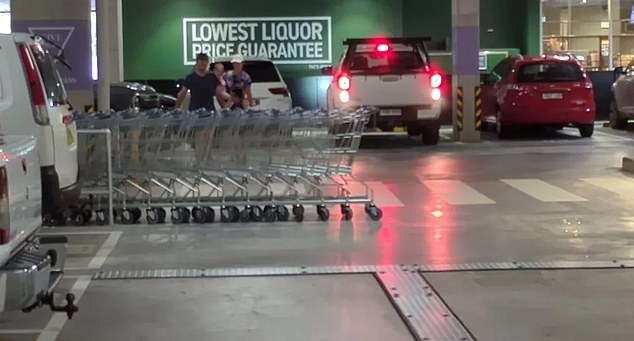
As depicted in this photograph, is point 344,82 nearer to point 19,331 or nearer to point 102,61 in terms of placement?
point 102,61

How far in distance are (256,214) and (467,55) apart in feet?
34.2

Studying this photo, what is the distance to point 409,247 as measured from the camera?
8516mm

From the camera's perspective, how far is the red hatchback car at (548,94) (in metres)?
18.8

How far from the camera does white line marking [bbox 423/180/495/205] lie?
36.8 ft

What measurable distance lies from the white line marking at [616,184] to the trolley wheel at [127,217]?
572 centimetres

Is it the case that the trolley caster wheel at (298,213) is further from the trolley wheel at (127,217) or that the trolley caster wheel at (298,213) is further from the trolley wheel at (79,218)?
the trolley wheel at (79,218)

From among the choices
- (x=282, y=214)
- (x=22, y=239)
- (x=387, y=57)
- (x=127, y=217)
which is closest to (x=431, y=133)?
(x=387, y=57)

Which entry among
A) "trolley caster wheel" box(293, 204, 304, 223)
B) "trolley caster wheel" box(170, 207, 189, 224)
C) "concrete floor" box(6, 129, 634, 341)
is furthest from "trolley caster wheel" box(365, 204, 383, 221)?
"trolley caster wheel" box(170, 207, 189, 224)

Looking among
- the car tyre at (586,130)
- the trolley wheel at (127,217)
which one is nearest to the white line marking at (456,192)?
the trolley wheel at (127,217)

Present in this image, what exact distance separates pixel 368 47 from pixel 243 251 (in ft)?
31.2

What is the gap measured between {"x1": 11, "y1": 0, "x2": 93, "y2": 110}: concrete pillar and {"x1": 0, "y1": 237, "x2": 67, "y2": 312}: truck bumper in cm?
862

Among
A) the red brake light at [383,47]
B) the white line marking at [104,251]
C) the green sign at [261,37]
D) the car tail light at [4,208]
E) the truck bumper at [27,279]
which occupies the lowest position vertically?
the white line marking at [104,251]

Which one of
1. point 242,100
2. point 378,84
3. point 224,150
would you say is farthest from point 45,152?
point 378,84

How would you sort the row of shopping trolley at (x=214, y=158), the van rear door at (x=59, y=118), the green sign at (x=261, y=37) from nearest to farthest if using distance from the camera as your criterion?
the van rear door at (x=59, y=118), the row of shopping trolley at (x=214, y=158), the green sign at (x=261, y=37)
